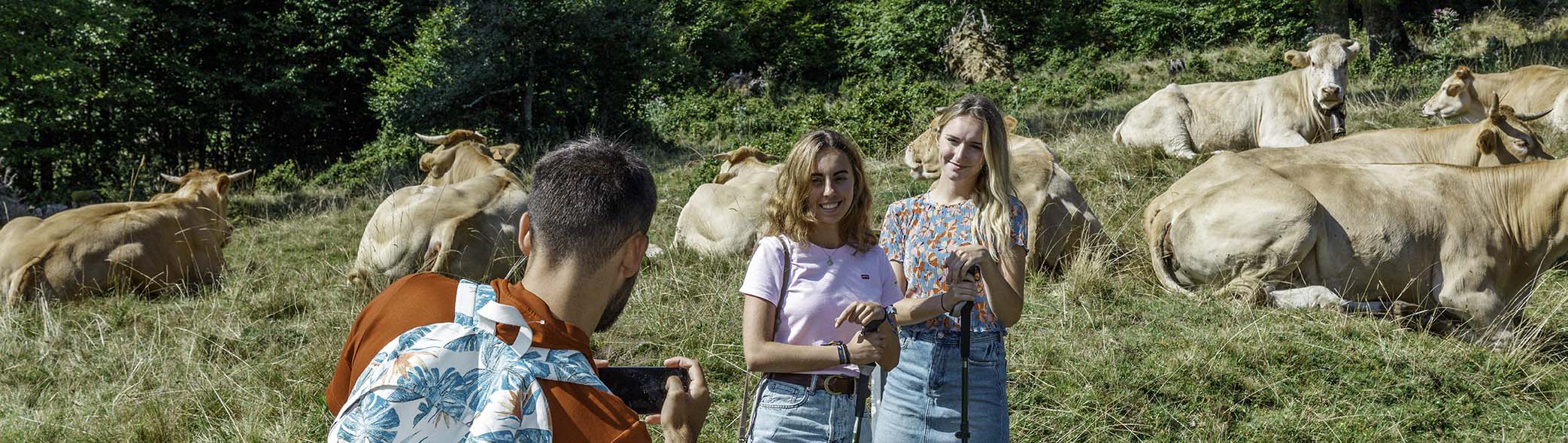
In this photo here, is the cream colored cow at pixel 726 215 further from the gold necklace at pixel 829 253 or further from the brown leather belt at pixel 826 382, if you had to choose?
the brown leather belt at pixel 826 382

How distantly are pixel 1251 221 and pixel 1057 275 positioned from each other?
1.37 metres

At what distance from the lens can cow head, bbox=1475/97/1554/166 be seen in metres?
8.41

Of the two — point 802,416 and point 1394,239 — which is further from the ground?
point 802,416

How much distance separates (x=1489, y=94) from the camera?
40.2ft

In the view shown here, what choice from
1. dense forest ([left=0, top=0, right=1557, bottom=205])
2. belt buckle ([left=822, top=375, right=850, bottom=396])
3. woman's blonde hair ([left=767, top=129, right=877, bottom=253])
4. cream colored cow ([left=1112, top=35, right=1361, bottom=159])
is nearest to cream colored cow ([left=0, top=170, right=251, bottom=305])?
dense forest ([left=0, top=0, right=1557, bottom=205])

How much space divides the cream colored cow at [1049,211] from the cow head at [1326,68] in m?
4.07

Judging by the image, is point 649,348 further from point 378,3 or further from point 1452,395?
point 378,3

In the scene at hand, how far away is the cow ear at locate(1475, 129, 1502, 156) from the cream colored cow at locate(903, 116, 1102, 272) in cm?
321

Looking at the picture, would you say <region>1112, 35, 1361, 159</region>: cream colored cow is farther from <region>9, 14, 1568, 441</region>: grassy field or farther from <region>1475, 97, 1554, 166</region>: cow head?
<region>9, 14, 1568, 441</region>: grassy field

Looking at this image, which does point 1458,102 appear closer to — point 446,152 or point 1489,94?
point 1489,94

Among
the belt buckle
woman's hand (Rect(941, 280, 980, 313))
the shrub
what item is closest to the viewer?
the belt buckle

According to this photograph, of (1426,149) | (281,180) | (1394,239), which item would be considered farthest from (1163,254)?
(281,180)

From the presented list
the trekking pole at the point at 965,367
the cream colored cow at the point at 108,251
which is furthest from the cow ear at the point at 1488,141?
the cream colored cow at the point at 108,251

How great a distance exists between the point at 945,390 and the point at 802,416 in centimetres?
61
